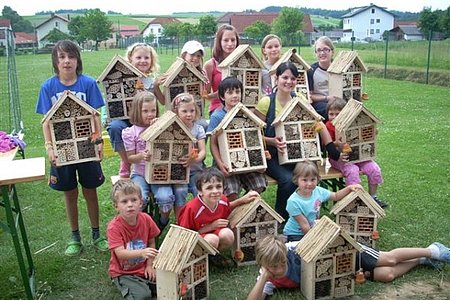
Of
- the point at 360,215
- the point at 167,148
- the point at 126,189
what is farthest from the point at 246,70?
the point at 126,189

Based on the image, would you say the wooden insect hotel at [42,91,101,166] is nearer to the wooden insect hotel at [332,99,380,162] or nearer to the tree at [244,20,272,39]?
the wooden insect hotel at [332,99,380,162]

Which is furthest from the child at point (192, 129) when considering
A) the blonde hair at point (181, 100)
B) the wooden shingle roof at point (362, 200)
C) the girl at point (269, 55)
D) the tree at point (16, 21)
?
the tree at point (16, 21)

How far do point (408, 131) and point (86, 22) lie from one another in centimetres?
6386

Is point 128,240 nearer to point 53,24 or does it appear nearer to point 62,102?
point 62,102

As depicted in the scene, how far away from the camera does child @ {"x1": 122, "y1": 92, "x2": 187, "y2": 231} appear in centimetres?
462

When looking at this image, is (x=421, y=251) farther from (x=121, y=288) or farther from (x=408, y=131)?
(x=408, y=131)

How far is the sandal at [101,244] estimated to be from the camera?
5016 millimetres

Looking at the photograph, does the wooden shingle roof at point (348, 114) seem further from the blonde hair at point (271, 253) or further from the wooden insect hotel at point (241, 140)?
the blonde hair at point (271, 253)

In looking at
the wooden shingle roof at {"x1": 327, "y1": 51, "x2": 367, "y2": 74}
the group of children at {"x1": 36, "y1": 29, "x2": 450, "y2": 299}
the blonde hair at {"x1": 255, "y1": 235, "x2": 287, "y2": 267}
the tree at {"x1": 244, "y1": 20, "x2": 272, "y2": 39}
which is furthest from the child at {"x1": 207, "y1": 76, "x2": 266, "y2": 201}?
the tree at {"x1": 244, "y1": 20, "x2": 272, "y2": 39}

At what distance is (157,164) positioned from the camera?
4.54 meters

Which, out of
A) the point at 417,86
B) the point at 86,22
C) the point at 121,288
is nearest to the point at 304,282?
the point at 121,288

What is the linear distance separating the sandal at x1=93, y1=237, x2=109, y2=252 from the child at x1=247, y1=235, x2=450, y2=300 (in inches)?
69.7

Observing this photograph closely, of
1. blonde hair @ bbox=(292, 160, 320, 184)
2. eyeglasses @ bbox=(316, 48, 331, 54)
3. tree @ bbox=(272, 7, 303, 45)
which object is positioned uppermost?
tree @ bbox=(272, 7, 303, 45)

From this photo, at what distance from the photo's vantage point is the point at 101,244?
506 centimetres
